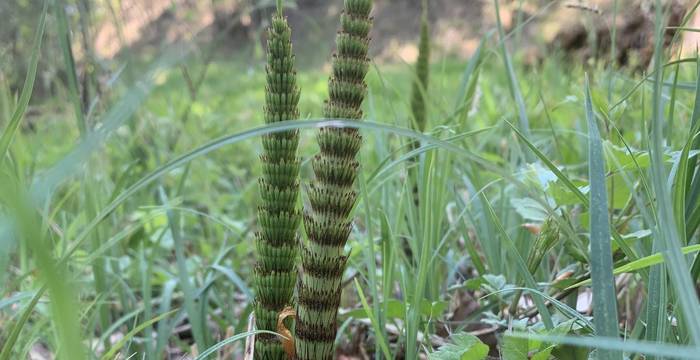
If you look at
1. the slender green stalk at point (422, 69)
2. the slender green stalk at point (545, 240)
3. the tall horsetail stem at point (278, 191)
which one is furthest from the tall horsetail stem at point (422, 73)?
the tall horsetail stem at point (278, 191)

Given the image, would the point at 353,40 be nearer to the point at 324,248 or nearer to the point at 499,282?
the point at 324,248

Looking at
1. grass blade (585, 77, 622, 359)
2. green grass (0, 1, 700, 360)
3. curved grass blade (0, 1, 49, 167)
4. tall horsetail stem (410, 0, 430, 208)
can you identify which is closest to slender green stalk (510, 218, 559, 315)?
green grass (0, 1, 700, 360)

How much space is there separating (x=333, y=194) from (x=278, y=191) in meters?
0.08

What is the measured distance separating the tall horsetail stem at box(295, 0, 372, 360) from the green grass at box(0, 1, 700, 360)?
6 centimetres

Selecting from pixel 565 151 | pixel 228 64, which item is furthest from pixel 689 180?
pixel 228 64

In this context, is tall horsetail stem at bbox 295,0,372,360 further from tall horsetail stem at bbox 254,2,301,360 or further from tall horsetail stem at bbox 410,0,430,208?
tall horsetail stem at bbox 410,0,430,208

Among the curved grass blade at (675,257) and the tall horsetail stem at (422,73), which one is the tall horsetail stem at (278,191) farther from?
the tall horsetail stem at (422,73)

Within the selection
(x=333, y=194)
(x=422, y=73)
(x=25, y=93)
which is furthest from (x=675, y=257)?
(x=422, y=73)

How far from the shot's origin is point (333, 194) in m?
0.70

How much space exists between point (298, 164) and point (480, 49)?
0.84m

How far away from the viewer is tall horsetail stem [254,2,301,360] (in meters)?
0.72

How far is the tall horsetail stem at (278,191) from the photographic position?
0.72m

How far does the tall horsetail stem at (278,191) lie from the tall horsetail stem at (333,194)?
1.1 inches

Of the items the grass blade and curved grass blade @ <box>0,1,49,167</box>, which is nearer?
the grass blade
